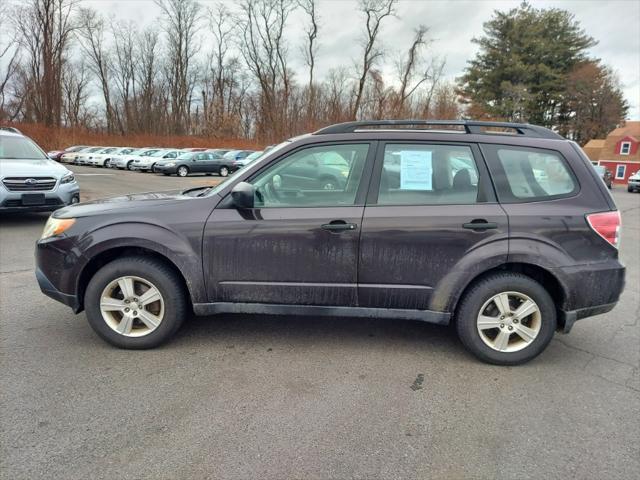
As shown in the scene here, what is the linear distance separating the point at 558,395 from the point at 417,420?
1093 mm

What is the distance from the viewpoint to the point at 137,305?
11.1ft

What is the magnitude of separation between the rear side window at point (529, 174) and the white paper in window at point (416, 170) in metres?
0.47

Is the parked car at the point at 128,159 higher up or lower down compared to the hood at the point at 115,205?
higher up

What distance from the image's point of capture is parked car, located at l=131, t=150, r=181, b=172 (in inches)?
1066

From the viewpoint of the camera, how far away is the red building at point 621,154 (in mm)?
43219

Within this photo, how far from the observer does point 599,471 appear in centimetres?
224

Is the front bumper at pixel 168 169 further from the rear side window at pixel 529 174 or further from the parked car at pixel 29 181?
the rear side window at pixel 529 174

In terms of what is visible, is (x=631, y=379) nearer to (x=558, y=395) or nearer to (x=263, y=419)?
(x=558, y=395)

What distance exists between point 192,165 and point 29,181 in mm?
18786

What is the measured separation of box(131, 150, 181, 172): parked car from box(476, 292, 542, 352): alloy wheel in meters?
26.2

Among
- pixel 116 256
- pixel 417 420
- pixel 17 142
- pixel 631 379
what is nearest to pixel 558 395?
pixel 631 379

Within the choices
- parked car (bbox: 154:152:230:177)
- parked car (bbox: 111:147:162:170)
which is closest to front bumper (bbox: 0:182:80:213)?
parked car (bbox: 154:152:230:177)

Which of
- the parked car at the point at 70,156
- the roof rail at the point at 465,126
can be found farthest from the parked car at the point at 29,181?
the parked car at the point at 70,156

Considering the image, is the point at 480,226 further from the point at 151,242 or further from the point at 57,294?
the point at 57,294
